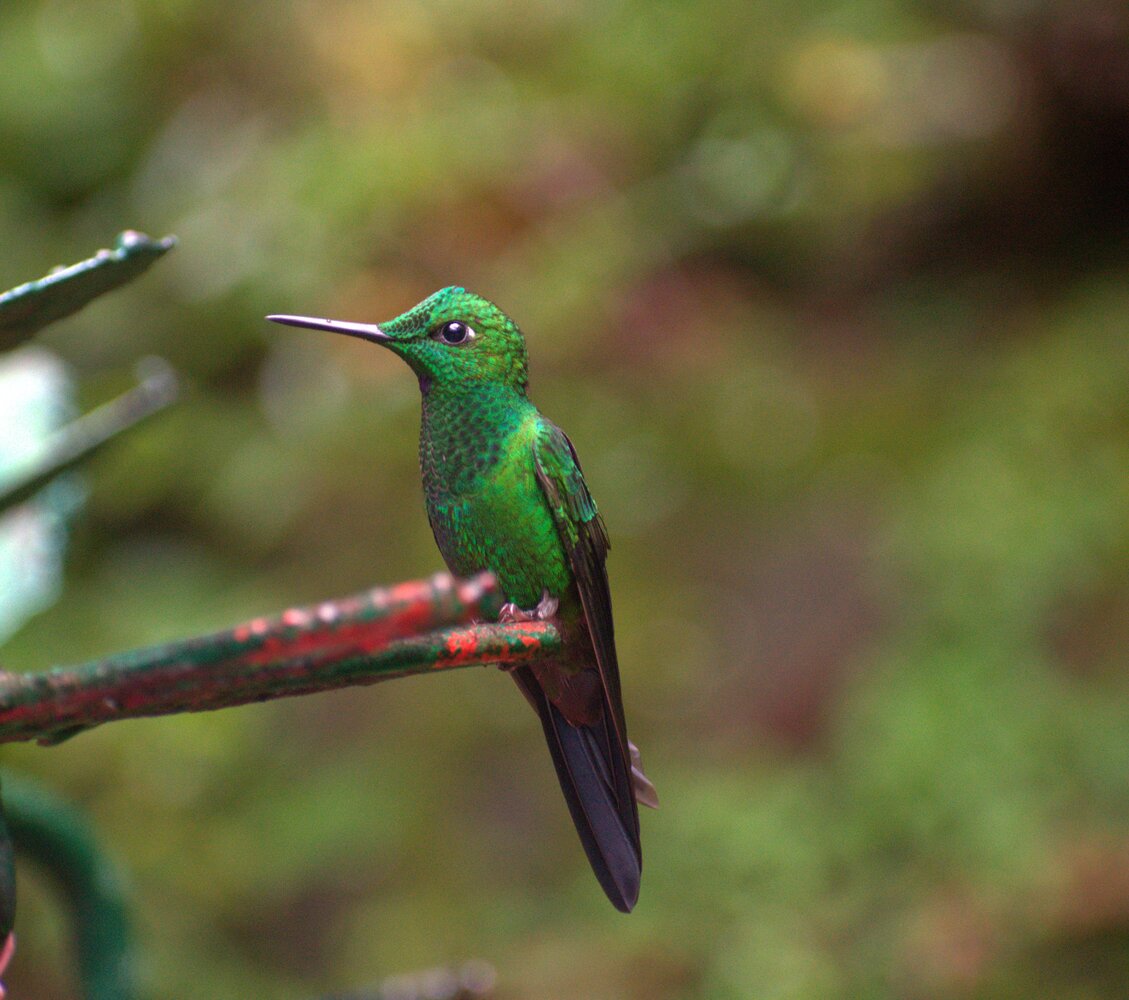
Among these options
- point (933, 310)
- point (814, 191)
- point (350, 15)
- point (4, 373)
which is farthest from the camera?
point (933, 310)

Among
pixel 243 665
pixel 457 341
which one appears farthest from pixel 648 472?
pixel 243 665

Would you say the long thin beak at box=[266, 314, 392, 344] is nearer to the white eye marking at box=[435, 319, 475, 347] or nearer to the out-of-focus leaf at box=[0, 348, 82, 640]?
the white eye marking at box=[435, 319, 475, 347]

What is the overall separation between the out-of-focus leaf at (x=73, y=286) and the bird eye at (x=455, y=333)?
26cm

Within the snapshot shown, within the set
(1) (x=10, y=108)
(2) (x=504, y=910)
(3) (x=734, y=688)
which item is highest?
(1) (x=10, y=108)

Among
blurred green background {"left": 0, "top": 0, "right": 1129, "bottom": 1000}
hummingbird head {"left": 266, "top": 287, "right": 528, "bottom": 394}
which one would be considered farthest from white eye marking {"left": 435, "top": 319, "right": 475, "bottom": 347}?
blurred green background {"left": 0, "top": 0, "right": 1129, "bottom": 1000}

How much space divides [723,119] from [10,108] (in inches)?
77.5

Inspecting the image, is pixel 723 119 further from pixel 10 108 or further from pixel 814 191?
pixel 10 108

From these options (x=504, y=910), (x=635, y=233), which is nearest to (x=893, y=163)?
(x=635, y=233)

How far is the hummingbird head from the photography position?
35.9 inches

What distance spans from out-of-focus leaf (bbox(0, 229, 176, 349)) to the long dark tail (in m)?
0.42

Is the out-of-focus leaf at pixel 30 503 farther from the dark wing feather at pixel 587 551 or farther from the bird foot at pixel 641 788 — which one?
the bird foot at pixel 641 788

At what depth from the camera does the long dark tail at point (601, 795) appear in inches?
32.7

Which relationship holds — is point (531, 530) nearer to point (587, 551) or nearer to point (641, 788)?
point (587, 551)

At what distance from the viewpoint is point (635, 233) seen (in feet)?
11.4
